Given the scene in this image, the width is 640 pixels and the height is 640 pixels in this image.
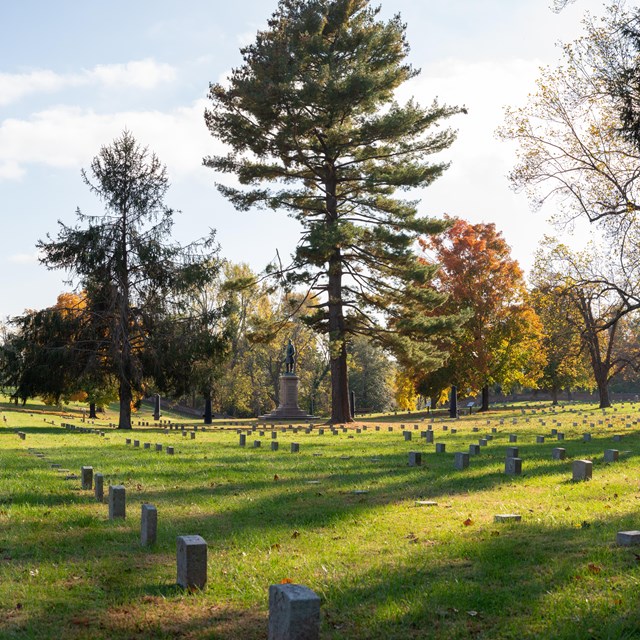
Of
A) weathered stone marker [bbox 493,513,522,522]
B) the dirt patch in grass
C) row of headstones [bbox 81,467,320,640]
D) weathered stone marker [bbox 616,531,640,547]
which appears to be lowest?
the dirt patch in grass

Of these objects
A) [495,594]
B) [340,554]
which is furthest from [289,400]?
[495,594]

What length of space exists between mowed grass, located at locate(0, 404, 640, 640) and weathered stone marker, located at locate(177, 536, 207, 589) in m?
0.15

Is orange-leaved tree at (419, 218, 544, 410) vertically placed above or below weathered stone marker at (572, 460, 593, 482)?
above

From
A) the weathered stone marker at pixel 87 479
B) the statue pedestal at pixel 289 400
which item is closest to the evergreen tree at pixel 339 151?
the statue pedestal at pixel 289 400

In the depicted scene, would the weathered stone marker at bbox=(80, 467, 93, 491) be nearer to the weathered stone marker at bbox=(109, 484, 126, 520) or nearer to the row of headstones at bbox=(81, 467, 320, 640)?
the row of headstones at bbox=(81, 467, 320, 640)

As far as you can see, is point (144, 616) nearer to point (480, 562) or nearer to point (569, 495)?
point (480, 562)

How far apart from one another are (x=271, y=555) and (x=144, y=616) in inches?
71.6

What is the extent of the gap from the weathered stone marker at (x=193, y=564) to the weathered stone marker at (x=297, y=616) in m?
1.70

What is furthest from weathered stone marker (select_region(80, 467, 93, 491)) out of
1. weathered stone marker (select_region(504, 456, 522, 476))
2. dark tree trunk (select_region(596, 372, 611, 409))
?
dark tree trunk (select_region(596, 372, 611, 409))

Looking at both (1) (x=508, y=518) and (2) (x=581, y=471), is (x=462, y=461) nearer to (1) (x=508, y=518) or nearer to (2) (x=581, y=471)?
(2) (x=581, y=471)

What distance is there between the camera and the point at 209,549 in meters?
7.05

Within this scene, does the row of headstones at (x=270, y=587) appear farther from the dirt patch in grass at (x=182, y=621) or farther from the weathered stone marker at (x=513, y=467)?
the weathered stone marker at (x=513, y=467)

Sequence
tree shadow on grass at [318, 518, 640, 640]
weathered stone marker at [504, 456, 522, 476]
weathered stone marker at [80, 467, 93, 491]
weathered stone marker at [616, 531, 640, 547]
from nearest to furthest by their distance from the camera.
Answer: tree shadow on grass at [318, 518, 640, 640]
weathered stone marker at [616, 531, 640, 547]
weathered stone marker at [80, 467, 93, 491]
weathered stone marker at [504, 456, 522, 476]

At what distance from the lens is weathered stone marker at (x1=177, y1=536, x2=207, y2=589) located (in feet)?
18.8
